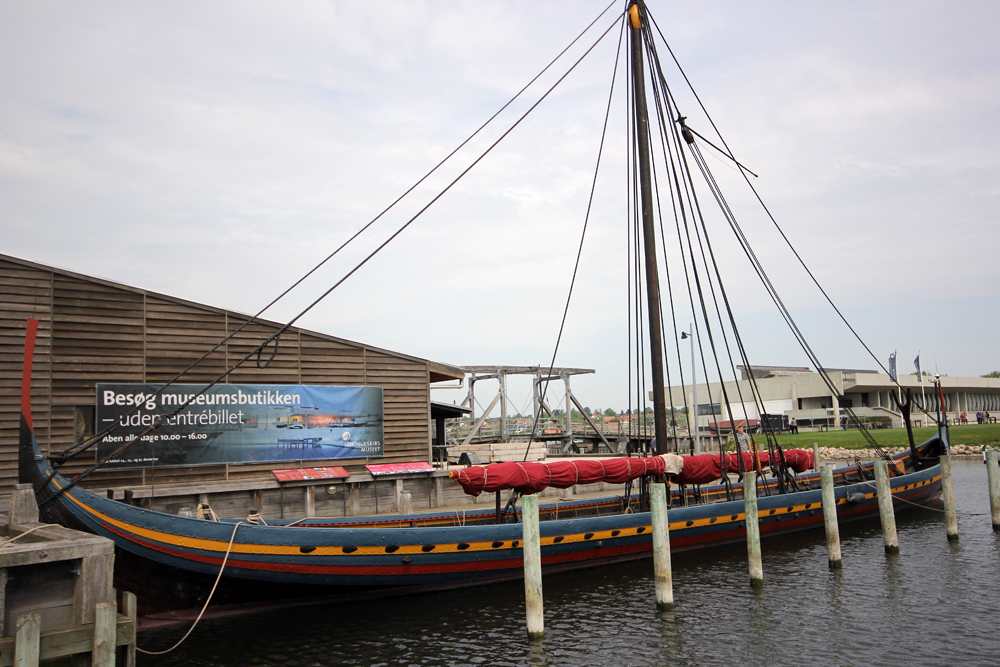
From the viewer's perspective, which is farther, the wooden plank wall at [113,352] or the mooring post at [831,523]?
the wooden plank wall at [113,352]

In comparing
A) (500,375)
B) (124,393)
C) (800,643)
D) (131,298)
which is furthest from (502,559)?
(500,375)

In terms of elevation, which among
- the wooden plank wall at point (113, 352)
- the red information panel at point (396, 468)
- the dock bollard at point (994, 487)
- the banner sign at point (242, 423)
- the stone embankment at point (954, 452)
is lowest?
the stone embankment at point (954, 452)

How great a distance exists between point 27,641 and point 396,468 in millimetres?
15034

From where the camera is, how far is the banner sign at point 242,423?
64.6 feet

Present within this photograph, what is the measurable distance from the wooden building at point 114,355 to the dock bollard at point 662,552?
38.8ft

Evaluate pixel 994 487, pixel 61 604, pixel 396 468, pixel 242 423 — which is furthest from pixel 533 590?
pixel 994 487

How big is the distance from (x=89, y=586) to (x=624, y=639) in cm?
864

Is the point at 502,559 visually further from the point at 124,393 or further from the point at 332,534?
the point at 124,393

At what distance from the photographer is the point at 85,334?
19.4 m

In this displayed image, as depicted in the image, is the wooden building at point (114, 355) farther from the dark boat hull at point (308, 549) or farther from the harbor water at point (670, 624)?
the harbor water at point (670, 624)

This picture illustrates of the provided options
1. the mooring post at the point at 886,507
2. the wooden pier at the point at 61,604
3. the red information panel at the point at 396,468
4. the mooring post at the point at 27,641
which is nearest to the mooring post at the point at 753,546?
the mooring post at the point at 886,507

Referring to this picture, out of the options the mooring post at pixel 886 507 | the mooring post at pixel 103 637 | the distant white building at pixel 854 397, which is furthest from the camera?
the distant white building at pixel 854 397

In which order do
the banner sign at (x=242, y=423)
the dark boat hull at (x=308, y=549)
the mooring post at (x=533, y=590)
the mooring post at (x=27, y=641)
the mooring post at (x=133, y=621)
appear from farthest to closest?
the banner sign at (x=242, y=423), the dark boat hull at (x=308, y=549), the mooring post at (x=533, y=590), the mooring post at (x=133, y=621), the mooring post at (x=27, y=641)

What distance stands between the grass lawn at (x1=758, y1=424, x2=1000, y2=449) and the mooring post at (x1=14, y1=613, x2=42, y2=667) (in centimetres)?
4575
